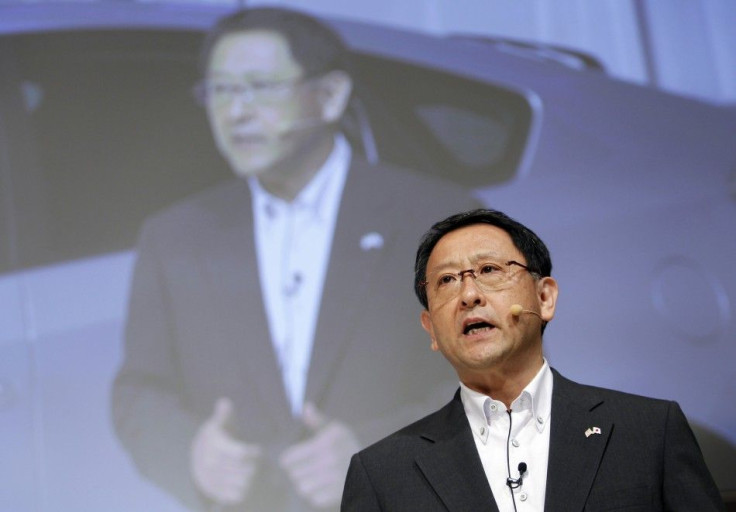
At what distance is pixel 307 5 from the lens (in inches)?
116

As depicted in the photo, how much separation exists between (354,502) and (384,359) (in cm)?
118

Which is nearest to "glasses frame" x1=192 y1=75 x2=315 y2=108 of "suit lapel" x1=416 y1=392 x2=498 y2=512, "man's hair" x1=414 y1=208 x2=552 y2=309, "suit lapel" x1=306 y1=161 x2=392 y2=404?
"suit lapel" x1=306 y1=161 x2=392 y2=404

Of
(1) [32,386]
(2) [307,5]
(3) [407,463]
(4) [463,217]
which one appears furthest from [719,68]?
(1) [32,386]

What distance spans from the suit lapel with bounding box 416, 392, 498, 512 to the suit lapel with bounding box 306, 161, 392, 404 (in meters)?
1.11

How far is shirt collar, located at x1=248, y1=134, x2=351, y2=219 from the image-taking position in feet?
9.17

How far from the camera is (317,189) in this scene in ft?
9.27

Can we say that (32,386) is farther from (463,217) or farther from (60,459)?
(463,217)

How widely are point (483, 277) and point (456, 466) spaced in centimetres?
34

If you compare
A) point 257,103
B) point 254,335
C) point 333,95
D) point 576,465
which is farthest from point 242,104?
point 576,465

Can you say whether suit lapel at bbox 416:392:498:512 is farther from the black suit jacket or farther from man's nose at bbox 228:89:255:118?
man's nose at bbox 228:89:255:118

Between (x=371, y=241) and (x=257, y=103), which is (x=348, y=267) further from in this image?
(x=257, y=103)

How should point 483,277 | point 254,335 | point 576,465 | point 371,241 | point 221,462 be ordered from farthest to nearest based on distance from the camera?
1. point 371,241
2. point 254,335
3. point 221,462
4. point 483,277
5. point 576,465

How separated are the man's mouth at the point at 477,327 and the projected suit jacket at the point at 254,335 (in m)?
1.23

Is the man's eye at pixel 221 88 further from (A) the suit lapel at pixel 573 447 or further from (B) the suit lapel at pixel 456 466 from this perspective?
(A) the suit lapel at pixel 573 447
